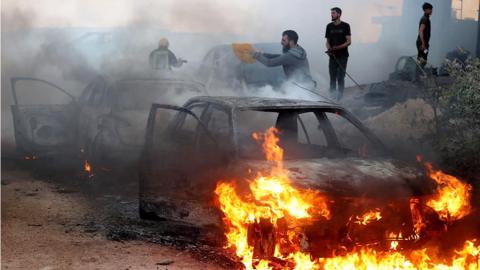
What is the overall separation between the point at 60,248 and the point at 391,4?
1953 cm

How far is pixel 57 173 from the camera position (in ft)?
29.7

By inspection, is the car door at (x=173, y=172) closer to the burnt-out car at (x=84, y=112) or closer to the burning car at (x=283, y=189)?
A: the burning car at (x=283, y=189)

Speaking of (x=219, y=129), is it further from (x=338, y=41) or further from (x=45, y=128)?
(x=338, y=41)

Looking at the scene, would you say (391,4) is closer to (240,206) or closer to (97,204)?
(97,204)

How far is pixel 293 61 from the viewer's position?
9.45 meters

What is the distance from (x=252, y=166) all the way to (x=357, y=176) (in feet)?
2.86

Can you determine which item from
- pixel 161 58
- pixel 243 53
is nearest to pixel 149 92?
pixel 161 58

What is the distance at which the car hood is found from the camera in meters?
4.61

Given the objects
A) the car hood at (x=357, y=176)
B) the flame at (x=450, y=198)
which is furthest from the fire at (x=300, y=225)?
the car hood at (x=357, y=176)

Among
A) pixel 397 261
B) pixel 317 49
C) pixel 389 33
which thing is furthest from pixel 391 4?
pixel 397 261

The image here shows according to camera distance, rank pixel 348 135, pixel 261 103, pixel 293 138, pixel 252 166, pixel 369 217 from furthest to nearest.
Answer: pixel 348 135, pixel 293 138, pixel 261 103, pixel 252 166, pixel 369 217

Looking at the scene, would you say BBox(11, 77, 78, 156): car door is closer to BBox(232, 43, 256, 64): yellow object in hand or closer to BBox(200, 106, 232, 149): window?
BBox(200, 106, 232, 149): window

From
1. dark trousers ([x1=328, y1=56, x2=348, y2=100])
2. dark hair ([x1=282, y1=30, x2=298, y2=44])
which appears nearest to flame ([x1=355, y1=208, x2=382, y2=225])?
dark hair ([x1=282, y1=30, x2=298, y2=44])

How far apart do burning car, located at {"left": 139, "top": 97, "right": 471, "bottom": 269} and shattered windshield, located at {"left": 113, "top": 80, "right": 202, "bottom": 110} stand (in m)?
2.48
